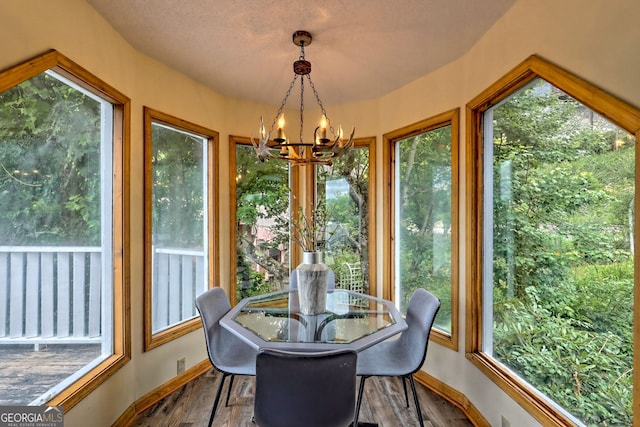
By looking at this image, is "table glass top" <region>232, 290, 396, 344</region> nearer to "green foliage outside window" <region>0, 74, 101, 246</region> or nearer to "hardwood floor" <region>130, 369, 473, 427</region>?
"hardwood floor" <region>130, 369, 473, 427</region>

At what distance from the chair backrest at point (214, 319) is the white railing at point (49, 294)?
0.67 meters

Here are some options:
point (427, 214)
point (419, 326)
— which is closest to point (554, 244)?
point (419, 326)

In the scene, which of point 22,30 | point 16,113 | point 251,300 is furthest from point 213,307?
point 22,30

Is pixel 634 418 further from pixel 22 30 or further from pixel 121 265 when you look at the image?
pixel 22 30

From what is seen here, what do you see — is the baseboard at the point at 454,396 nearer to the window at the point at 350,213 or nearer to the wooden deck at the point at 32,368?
the window at the point at 350,213

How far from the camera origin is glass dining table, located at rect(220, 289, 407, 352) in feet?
5.59

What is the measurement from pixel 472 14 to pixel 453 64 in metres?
0.60

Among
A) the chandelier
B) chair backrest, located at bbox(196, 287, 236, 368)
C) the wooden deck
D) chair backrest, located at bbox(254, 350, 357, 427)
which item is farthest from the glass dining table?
the chandelier

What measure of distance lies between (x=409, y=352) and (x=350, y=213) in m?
1.61

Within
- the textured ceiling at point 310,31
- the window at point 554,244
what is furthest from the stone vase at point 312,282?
the textured ceiling at point 310,31

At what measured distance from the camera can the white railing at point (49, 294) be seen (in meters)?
1.56

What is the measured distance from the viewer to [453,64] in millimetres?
2504

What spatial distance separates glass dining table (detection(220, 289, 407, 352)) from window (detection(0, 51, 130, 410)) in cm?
83

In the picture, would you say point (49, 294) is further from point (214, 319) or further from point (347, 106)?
point (347, 106)
